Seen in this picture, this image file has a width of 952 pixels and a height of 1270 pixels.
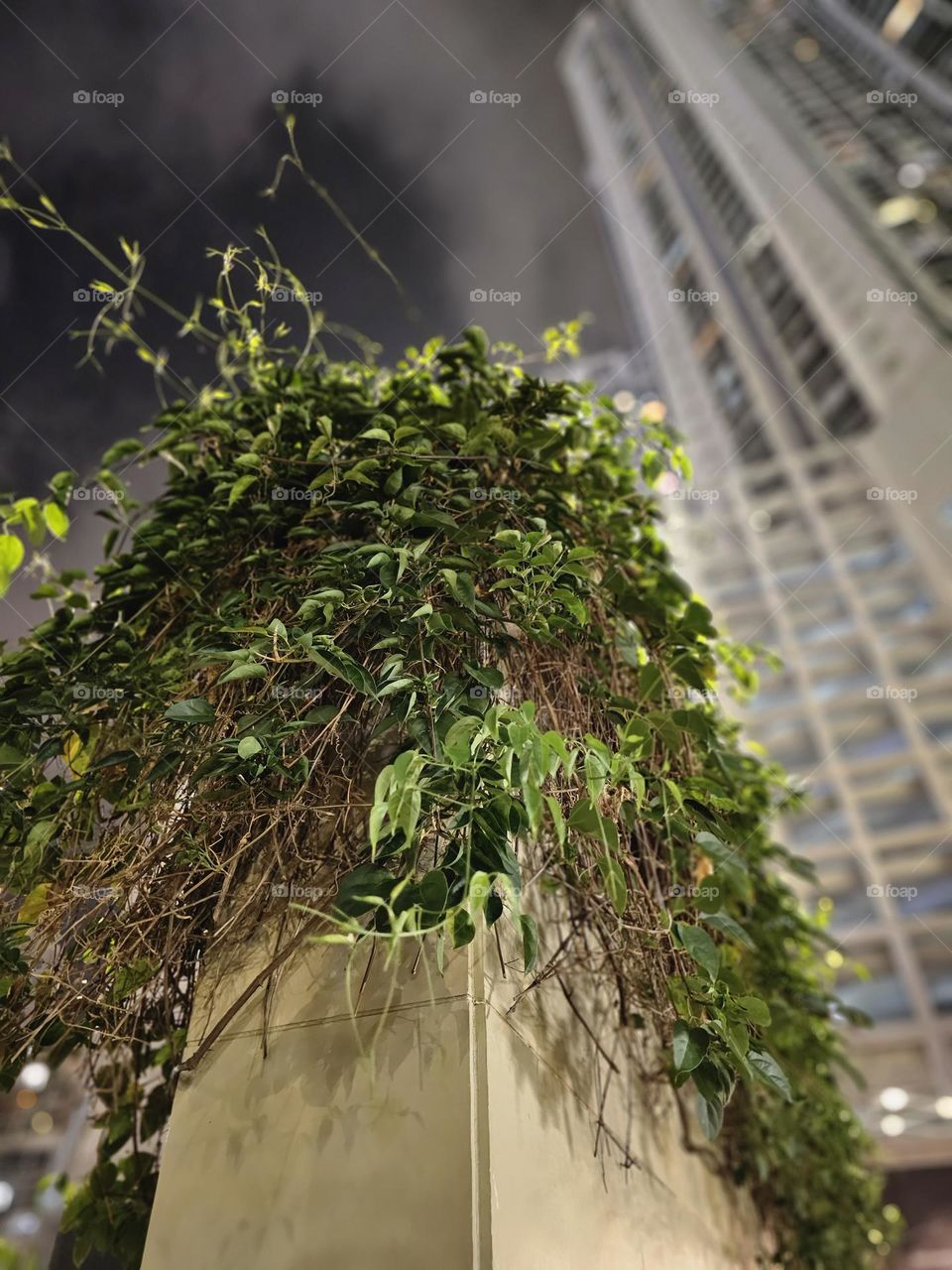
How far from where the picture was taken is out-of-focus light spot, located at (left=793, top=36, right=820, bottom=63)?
43406 mm

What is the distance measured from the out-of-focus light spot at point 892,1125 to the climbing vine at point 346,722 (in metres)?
24.0

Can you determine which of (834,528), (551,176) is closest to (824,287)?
(834,528)

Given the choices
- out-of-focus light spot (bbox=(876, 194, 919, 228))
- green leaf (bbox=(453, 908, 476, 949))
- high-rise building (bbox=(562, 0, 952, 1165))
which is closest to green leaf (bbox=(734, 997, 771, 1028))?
green leaf (bbox=(453, 908, 476, 949))

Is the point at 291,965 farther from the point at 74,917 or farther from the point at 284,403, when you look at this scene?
the point at 284,403

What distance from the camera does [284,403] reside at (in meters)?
1.46

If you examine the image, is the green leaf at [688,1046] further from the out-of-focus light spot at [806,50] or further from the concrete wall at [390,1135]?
the out-of-focus light spot at [806,50]

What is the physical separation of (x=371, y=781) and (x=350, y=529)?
1.47 ft

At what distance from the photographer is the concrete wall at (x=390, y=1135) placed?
84 centimetres
